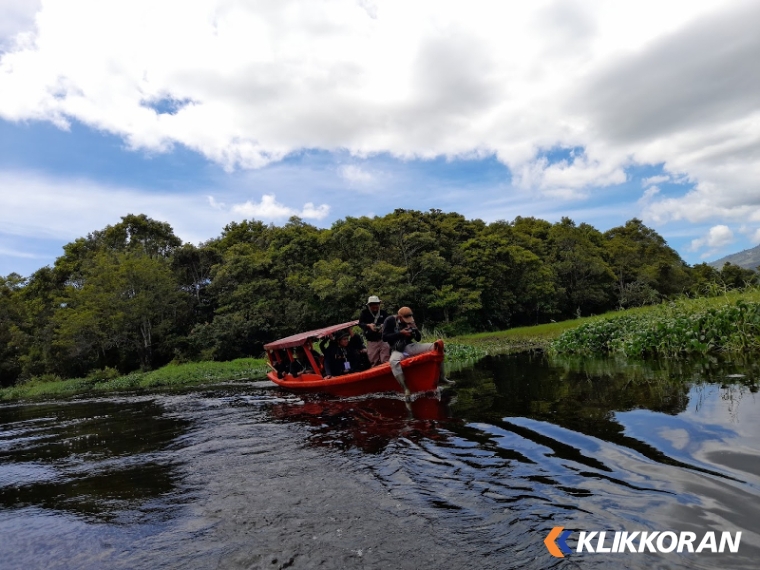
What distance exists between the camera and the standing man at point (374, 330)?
11.0m

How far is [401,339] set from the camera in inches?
401

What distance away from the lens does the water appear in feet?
12.0

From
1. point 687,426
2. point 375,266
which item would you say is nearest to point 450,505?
point 687,426

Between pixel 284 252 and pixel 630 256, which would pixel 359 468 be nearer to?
pixel 284 252

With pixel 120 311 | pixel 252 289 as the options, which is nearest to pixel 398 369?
pixel 252 289

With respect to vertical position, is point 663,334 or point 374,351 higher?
point 374,351

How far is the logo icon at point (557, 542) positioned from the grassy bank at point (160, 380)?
62.7ft

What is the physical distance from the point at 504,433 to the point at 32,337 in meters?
43.3

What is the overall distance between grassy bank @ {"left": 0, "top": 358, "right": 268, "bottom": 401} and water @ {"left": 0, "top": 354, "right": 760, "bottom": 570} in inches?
553

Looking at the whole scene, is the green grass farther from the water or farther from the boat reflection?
the boat reflection

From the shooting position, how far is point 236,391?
1642cm

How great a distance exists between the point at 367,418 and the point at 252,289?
90.5 ft

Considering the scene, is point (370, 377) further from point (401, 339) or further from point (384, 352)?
point (401, 339)

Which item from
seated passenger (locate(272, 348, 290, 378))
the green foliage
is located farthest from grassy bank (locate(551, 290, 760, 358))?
seated passenger (locate(272, 348, 290, 378))
